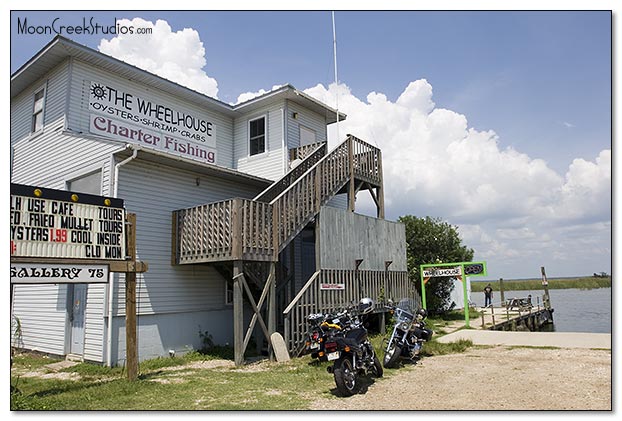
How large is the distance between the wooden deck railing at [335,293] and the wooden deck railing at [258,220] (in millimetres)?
1373

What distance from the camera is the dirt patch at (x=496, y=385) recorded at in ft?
21.4

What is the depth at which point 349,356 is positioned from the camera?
7.53m

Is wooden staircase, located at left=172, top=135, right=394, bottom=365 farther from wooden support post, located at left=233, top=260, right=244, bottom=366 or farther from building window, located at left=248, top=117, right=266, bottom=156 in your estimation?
building window, located at left=248, top=117, right=266, bottom=156

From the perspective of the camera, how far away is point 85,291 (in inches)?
460

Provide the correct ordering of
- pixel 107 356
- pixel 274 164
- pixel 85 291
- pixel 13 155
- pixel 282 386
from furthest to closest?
1. pixel 274 164
2. pixel 13 155
3. pixel 85 291
4. pixel 107 356
5. pixel 282 386

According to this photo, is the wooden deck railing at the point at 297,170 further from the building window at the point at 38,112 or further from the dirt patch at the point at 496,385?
the building window at the point at 38,112

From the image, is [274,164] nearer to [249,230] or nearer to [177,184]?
[177,184]

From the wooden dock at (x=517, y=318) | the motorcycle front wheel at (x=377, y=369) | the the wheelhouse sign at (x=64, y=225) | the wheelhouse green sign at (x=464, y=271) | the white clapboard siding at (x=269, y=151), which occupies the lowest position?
the wooden dock at (x=517, y=318)

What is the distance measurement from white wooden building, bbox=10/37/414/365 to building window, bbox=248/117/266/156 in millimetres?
42

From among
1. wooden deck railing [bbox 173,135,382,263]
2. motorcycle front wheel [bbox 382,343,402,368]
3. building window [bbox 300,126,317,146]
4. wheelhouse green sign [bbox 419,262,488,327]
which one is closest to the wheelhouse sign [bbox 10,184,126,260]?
wooden deck railing [bbox 173,135,382,263]

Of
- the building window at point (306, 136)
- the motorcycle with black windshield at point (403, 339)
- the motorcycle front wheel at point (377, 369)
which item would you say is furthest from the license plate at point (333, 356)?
the building window at point (306, 136)
